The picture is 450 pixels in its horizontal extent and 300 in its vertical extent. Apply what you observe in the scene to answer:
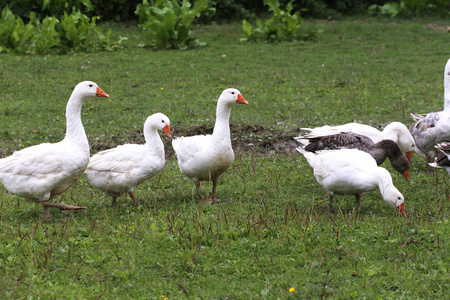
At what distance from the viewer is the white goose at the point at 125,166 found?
6684 millimetres

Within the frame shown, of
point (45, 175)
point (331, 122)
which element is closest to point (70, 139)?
point (45, 175)

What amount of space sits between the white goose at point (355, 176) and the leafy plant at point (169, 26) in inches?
472

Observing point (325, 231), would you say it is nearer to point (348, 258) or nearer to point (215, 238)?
point (348, 258)

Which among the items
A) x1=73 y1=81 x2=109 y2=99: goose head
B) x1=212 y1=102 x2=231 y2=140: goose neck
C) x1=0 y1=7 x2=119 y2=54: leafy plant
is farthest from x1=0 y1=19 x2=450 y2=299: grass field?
x1=73 y1=81 x2=109 y2=99: goose head

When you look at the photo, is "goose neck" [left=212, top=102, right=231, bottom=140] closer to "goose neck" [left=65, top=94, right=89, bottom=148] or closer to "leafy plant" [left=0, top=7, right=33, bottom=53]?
"goose neck" [left=65, top=94, right=89, bottom=148]

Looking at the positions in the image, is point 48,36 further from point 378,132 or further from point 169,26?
point 378,132

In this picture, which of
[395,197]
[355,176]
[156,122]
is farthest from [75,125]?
[395,197]

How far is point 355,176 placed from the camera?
6238 millimetres

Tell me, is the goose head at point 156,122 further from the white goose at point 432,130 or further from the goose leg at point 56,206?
the white goose at point 432,130

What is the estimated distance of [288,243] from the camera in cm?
536

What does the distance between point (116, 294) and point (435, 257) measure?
2878 mm

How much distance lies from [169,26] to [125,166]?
11.6m

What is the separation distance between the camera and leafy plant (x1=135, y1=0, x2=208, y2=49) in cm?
1755

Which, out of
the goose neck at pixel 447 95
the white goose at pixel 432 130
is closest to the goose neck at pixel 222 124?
the white goose at pixel 432 130
